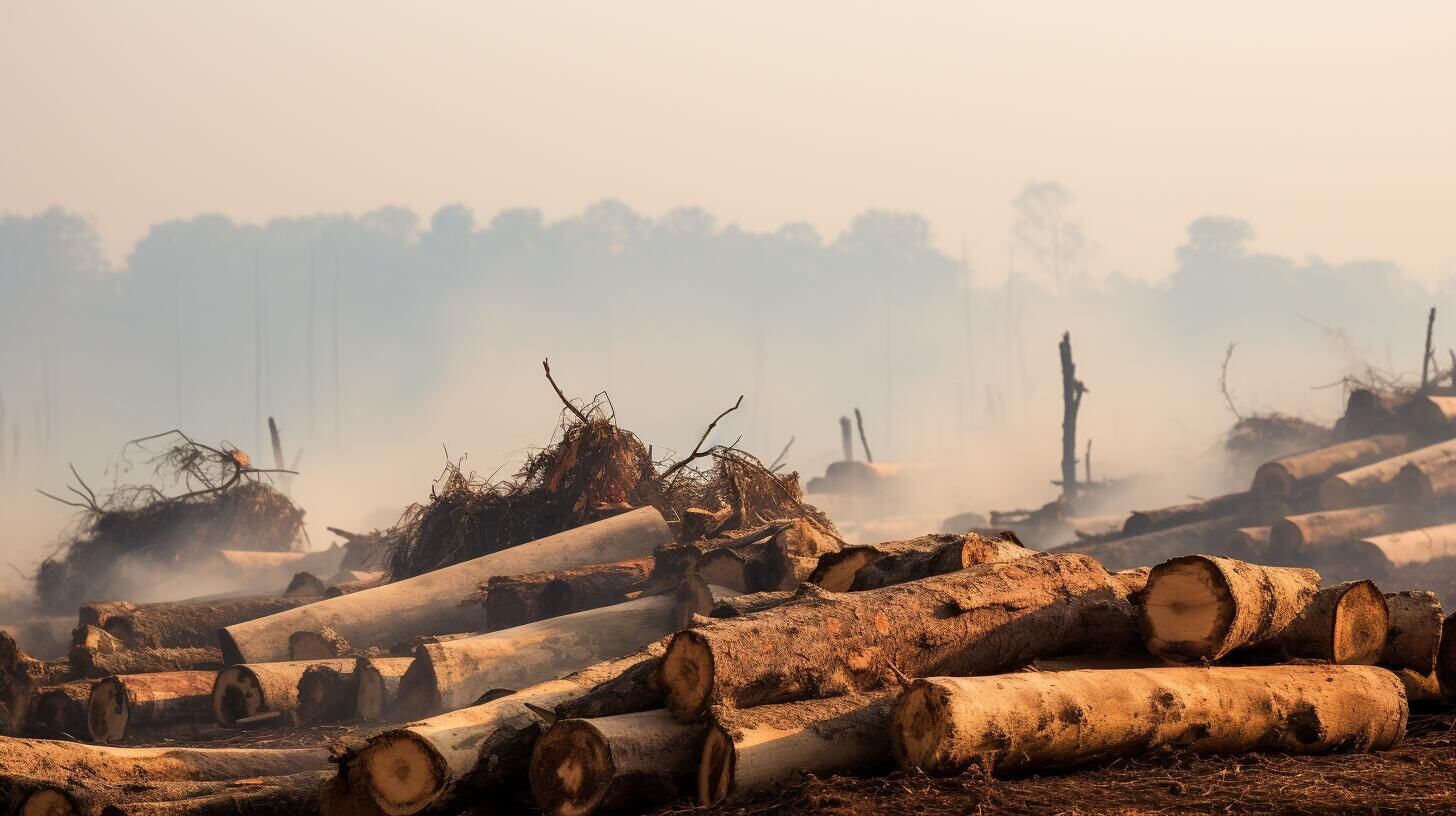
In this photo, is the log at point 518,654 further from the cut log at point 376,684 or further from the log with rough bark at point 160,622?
the log with rough bark at point 160,622

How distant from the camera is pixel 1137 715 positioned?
20.0 feet

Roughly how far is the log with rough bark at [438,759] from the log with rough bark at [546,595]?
6.23 m

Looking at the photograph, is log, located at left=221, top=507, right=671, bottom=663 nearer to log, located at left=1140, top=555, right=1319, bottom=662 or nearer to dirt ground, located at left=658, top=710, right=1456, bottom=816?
log, located at left=1140, top=555, right=1319, bottom=662

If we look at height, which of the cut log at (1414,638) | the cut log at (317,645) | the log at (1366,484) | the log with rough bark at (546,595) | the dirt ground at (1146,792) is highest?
the log at (1366,484)

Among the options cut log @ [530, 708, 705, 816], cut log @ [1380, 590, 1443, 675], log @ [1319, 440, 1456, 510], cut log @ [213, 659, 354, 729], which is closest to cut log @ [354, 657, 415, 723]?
cut log @ [213, 659, 354, 729]

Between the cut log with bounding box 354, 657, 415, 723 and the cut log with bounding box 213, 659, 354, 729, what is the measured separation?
0.27 meters

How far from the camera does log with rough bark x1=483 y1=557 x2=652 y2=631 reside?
41.1ft

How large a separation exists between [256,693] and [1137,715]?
26.0ft

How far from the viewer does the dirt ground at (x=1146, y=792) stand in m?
5.26

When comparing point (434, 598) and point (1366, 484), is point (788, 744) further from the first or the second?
point (1366, 484)

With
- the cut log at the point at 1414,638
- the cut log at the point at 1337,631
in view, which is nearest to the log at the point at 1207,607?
the cut log at the point at 1337,631

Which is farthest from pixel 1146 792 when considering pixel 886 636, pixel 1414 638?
pixel 1414 638

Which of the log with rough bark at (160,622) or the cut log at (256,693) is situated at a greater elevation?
the log with rough bark at (160,622)

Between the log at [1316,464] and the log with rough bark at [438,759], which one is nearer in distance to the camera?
the log with rough bark at [438,759]
